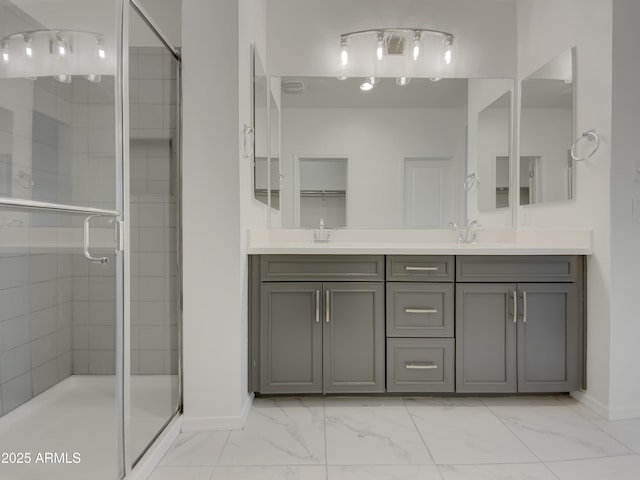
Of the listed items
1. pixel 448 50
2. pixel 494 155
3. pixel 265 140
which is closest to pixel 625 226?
pixel 494 155

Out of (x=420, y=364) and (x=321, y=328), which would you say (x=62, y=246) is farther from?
(x=420, y=364)

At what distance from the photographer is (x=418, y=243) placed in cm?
272

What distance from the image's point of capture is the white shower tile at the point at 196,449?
1644 mm

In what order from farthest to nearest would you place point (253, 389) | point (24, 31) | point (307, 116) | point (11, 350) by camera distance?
point (307, 116) < point (253, 389) < point (11, 350) < point (24, 31)

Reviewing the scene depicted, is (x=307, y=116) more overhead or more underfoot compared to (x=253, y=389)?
more overhead

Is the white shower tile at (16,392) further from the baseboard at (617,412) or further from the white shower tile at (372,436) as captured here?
the baseboard at (617,412)

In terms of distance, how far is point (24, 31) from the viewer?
1228 millimetres

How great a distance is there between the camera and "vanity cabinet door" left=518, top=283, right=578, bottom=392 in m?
2.13

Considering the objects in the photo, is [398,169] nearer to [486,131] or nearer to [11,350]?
[486,131]

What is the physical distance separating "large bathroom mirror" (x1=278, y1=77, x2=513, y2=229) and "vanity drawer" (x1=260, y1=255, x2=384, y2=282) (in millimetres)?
627

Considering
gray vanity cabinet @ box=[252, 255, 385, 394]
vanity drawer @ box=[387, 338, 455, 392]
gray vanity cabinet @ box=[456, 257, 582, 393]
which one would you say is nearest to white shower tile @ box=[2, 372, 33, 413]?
gray vanity cabinet @ box=[252, 255, 385, 394]

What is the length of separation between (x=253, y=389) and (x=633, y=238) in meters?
2.13

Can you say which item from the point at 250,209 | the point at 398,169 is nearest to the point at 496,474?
the point at 250,209

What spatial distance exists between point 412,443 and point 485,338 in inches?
28.5
